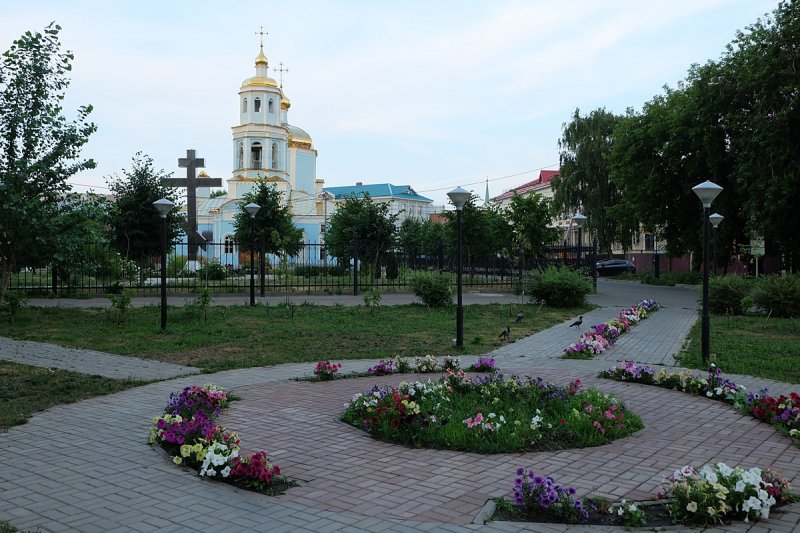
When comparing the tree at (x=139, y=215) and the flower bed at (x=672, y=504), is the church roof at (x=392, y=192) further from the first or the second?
the flower bed at (x=672, y=504)

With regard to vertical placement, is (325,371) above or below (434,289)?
below

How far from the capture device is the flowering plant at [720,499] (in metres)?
4.26

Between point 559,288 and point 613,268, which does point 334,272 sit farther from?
point 613,268

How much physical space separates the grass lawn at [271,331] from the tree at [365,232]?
27.9 ft

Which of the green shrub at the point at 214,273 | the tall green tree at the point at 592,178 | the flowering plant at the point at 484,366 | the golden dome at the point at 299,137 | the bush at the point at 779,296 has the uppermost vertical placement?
the golden dome at the point at 299,137

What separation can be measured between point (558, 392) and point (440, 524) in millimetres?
3300

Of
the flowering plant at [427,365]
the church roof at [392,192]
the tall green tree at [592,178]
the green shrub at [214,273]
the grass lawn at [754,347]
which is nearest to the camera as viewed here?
the flowering plant at [427,365]

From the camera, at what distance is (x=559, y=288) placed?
20.2 metres

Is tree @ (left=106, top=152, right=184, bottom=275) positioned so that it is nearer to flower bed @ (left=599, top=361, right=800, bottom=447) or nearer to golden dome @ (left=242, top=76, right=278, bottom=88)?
flower bed @ (left=599, top=361, right=800, bottom=447)

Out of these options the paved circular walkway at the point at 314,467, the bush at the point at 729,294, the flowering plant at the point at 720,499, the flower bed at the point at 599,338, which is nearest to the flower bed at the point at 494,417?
the paved circular walkway at the point at 314,467

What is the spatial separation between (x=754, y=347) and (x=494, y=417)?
320 inches

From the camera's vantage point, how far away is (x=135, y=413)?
716 centimetres

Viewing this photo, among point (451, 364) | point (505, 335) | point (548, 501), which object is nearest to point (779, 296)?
point (505, 335)

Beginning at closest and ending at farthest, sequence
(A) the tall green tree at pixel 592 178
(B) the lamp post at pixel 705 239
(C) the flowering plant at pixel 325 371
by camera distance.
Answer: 1. (C) the flowering plant at pixel 325 371
2. (B) the lamp post at pixel 705 239
3. (A) the tall green tree at pixel 592 178
